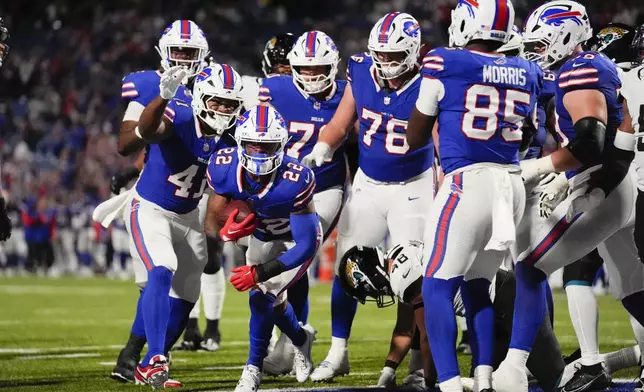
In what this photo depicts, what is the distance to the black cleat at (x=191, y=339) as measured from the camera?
8125 mm

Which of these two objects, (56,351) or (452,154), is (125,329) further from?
(452,154)

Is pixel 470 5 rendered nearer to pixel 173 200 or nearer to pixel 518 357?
pixel 518 357

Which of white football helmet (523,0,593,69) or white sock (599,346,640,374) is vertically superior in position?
white football helmet (523,0,593,69)

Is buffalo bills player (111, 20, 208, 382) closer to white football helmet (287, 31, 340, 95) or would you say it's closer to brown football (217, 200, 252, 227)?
white football helmet (287, 31, 340, 95)

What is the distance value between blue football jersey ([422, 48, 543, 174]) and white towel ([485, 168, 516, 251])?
0.11m

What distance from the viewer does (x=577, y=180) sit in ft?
17.3

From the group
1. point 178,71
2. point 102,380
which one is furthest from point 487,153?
point 102,380

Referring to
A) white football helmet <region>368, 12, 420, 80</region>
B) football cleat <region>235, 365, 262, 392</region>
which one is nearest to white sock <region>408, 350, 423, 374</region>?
football cleat <region>235, 365, 262, 392</region>

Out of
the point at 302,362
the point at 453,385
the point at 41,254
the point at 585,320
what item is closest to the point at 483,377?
the point at 453,385

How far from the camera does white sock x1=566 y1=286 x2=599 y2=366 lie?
18.5ft

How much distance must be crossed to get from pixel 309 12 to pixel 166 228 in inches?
610

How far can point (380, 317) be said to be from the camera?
431 inches

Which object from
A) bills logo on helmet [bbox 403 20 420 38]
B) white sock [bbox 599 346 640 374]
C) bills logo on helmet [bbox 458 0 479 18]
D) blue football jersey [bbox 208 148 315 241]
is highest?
bills logo on helmet [bbox 403 20 420 38]

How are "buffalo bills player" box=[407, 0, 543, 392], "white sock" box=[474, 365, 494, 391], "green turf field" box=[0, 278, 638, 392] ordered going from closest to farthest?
"buffalo bills player" box=[407, 0, 543, 392], "white sock" box=[474, 365, 494, 391], "green turf field" box=[0, 278, 638, 392]
